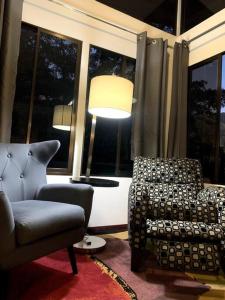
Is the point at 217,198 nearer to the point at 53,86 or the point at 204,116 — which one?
the point at 204,116

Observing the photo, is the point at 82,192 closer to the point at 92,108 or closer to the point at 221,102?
the point at 92,108

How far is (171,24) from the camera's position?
3.52m

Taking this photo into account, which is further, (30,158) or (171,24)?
(171,24)

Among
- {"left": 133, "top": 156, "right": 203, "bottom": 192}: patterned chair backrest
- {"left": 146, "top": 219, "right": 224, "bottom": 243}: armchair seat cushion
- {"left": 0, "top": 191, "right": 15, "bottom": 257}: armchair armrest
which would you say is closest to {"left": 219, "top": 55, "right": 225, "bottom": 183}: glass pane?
{"left": 133, "top": 156, "right": 203, "bottom": 192}: patterned chair backrest

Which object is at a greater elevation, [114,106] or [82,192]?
[114,106]

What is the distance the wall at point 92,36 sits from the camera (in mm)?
2541

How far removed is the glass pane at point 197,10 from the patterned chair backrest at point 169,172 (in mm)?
2002

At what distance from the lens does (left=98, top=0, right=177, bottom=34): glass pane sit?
10.4ft

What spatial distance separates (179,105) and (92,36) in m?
1.30

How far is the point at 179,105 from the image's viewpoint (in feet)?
10.1

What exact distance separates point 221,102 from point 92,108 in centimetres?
163

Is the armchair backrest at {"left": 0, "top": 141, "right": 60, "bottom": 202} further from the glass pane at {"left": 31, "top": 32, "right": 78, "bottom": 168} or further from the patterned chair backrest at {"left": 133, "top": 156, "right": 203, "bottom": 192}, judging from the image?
the patterned chair backrest at {"left": 133, "top": 156, "right": 203, "bottom": 192}

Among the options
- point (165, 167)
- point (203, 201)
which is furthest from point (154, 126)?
point (203, 201)

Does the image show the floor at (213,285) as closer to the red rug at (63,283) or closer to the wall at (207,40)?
the red rug at (63,283)
